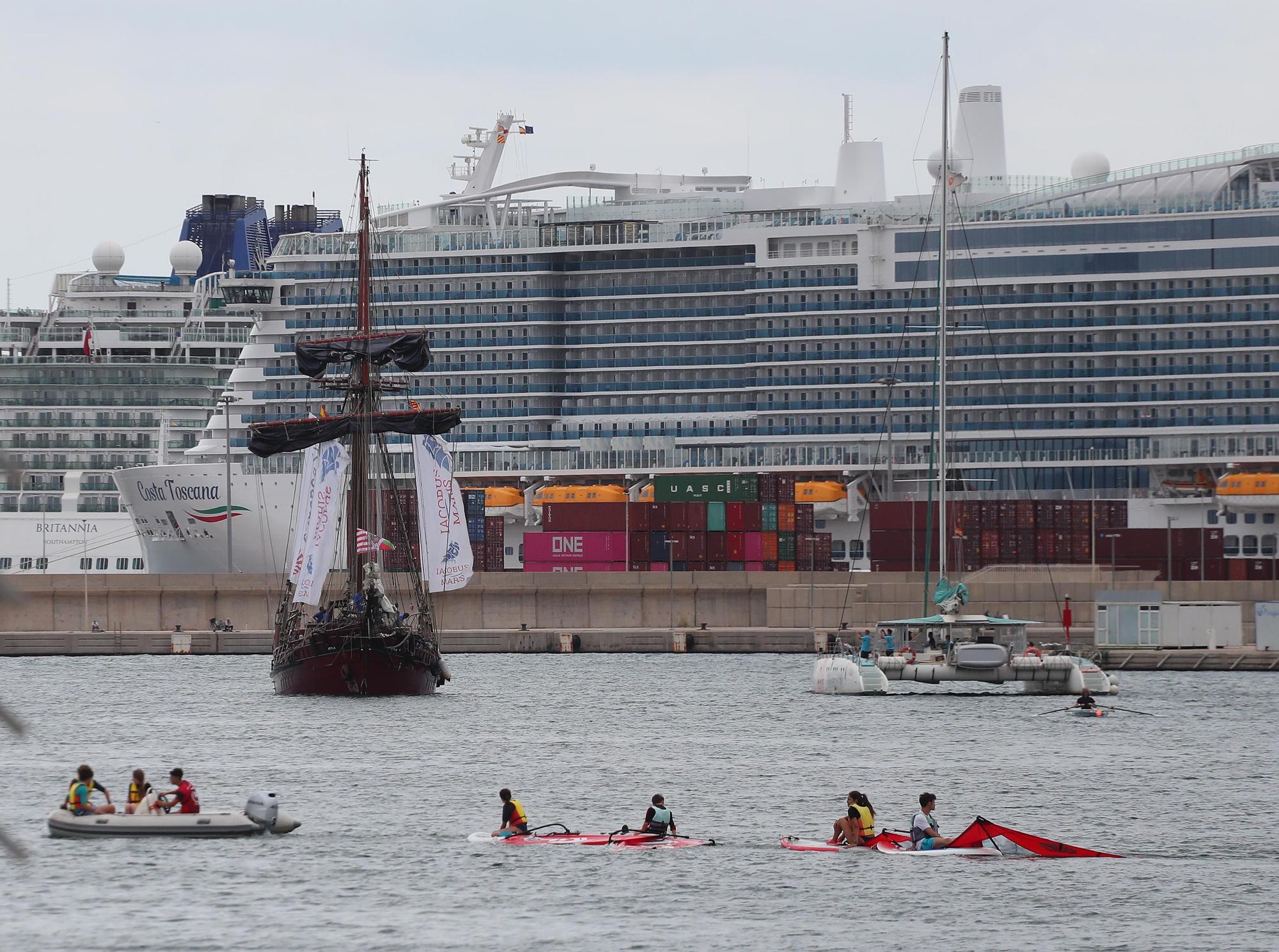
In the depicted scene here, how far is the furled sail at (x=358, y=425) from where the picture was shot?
7725 cm

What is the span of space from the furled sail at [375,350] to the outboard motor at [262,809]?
108 ft

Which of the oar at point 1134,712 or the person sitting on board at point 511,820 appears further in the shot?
the oar at point 1134,712

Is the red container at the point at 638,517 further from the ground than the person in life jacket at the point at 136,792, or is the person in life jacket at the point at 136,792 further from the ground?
the red container at the point at 638,517

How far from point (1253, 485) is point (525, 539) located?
3383 centimetres

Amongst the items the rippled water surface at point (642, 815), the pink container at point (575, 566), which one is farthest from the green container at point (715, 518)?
the rippled water surface at point (642, 815)

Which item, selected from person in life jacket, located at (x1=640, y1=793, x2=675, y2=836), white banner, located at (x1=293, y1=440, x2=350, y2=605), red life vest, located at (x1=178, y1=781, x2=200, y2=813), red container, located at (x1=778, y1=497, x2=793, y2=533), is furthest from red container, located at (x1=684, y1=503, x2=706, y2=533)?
red life vest, located at (x1=178, y1=781, x2=200, y2=813)

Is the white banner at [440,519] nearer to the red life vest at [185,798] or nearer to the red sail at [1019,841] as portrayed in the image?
the red life vest at [185,798]

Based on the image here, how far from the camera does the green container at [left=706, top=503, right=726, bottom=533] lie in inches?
4281

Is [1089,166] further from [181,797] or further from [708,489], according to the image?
[181,797]

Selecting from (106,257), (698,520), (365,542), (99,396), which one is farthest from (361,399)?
(106,257)

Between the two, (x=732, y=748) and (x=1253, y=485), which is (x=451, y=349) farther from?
(x=732, y=748)

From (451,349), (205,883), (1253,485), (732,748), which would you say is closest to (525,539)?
(451,349)

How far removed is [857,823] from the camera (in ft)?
143

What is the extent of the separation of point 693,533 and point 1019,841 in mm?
65599
